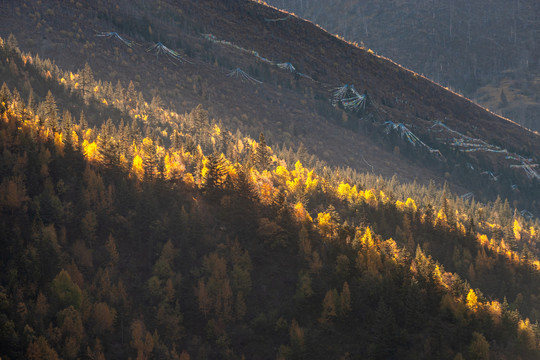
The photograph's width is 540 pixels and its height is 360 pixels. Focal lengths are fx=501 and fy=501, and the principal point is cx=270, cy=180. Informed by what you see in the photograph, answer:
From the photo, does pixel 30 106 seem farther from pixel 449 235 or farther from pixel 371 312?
pixel 449 235

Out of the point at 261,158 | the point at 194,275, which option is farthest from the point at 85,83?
the point at 194,275

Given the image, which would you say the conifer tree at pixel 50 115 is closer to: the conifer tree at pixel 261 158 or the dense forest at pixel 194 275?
the dense forest at pixel 194 275

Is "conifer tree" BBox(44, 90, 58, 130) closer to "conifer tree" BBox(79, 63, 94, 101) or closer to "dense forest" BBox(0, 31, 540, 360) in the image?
"dense forest" BBox(0, 31, 540, 360)

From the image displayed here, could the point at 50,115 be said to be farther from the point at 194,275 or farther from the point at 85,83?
the point at 194,275

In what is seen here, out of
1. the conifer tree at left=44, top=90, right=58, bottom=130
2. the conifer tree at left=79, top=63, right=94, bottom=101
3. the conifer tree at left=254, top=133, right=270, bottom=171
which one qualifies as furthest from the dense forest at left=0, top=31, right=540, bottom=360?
the conifer tree at left=79, top=63, right=94, bottom=101

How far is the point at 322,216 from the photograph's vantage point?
10112cm

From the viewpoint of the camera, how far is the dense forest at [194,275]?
73000 millimetres

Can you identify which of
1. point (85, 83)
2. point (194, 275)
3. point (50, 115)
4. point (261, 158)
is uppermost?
point (50, 115)

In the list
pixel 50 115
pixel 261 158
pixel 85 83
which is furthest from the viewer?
pixel 85 83

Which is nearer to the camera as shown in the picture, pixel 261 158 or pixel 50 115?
pixel 50 115

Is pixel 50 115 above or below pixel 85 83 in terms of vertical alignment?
above

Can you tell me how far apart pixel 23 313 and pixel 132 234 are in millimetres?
24549

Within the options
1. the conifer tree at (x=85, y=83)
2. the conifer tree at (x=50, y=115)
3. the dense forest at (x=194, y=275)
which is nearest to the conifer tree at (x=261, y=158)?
the dense forest at (x=194, y=275)

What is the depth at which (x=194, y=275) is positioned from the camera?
85875 millimetres
